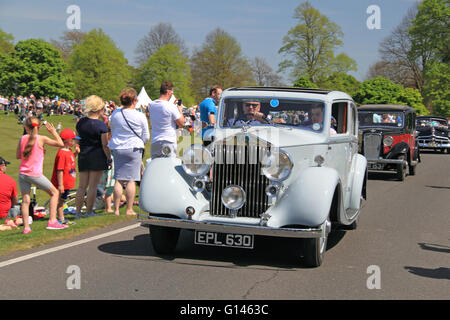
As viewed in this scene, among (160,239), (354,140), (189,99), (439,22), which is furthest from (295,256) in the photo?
(189,99)

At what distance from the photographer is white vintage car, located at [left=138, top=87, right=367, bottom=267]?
247 inches

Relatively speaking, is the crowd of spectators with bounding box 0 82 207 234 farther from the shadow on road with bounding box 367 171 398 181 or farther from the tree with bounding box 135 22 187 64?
the tree with bounding box 135 22 187 64

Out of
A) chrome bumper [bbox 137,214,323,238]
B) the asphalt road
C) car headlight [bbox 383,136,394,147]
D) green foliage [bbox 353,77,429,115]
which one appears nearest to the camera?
the asphalt road

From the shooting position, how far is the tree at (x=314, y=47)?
68.4 m

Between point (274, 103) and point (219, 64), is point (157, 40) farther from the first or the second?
point (274, 103)

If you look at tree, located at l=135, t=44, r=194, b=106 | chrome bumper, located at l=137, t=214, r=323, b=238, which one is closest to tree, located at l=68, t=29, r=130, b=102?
tree, located at l=135, t=44, r=194, b=106

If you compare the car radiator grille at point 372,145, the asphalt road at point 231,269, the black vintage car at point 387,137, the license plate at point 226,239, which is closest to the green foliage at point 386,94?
the black vintage car at point 387,137

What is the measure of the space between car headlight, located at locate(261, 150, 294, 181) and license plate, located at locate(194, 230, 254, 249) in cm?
74

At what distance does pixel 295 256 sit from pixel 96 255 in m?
2.33

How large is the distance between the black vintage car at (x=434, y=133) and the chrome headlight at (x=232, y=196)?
25.6m

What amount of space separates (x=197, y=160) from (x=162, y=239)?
1.01 m

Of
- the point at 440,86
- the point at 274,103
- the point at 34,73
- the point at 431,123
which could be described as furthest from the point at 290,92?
the point at 34,73

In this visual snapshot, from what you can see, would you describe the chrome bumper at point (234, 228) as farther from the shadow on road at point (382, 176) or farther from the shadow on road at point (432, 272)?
the shadow on road at point (382, 176)

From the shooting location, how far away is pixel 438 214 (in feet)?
35.3
